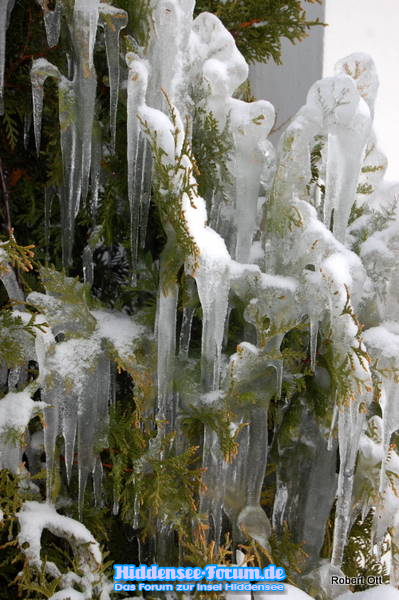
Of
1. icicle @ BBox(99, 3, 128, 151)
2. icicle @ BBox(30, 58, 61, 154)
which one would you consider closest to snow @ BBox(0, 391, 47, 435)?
icicle @ BBox(30, 58, 61, 154)

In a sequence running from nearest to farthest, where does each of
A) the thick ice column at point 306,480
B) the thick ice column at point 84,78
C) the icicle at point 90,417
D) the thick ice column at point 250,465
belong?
the thick ice column at point 84,78 < the icicle at point 90,417 < the thick ice column at point 250,465 < the thick ice column at point 306,480

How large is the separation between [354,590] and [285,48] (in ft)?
7.33

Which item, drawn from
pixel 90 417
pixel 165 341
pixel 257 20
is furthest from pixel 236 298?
pixel 257 20

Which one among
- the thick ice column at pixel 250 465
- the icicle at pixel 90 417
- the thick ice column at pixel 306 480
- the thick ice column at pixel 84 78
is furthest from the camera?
the thick ice column at pixel 306 480

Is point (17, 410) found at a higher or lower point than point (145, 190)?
lower

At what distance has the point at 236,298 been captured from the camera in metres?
1.66

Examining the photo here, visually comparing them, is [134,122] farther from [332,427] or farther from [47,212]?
[332,427]

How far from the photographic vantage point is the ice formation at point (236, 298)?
1.47 meters

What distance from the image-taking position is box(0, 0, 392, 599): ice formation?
4.83 ft

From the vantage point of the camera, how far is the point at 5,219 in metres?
1.70

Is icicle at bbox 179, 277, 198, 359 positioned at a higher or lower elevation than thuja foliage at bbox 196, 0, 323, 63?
lower

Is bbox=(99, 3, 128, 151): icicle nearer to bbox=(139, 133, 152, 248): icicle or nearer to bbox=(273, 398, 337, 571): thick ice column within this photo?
bbox=(139, 133, 152, 248): icicle

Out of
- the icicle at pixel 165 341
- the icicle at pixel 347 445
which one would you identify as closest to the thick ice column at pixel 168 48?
the icicle at pixel 165 341

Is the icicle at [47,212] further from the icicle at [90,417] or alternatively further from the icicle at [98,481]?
the icicle at [98,481]
